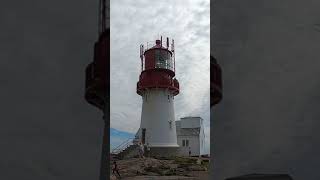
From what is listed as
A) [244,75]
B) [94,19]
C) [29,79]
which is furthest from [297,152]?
[29,79]

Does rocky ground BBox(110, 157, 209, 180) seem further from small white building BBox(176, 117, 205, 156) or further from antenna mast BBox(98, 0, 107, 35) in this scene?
antenna mast BBox(98, 0, 107, 35)

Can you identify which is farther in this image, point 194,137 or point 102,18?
point 194,137

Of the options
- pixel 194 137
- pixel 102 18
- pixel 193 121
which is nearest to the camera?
pixel 102 18

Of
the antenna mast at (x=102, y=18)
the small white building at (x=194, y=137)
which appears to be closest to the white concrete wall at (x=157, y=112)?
the small white building at (x=194, y=137)

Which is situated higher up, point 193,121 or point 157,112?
point 157,112

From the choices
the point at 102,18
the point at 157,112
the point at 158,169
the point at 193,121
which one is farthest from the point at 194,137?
the point at 157,112

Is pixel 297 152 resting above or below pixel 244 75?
below

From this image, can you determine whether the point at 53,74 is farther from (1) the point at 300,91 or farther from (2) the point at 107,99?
(1) the point at 300,91

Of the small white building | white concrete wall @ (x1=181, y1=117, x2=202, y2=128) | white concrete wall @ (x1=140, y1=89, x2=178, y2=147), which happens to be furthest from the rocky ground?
white concrete wall @ (x1=140, y1=89, x2=178, y2=147)

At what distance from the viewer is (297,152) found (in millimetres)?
1383

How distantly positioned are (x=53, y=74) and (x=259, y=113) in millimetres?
786

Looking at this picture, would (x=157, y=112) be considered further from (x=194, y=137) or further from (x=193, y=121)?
(x=194, y=137)

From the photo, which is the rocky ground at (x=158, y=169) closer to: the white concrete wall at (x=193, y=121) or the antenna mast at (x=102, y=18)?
the white concrete wall at (x=193, y=121)

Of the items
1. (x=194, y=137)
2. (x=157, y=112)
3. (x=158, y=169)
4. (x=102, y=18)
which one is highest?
(x=102, y=18)
